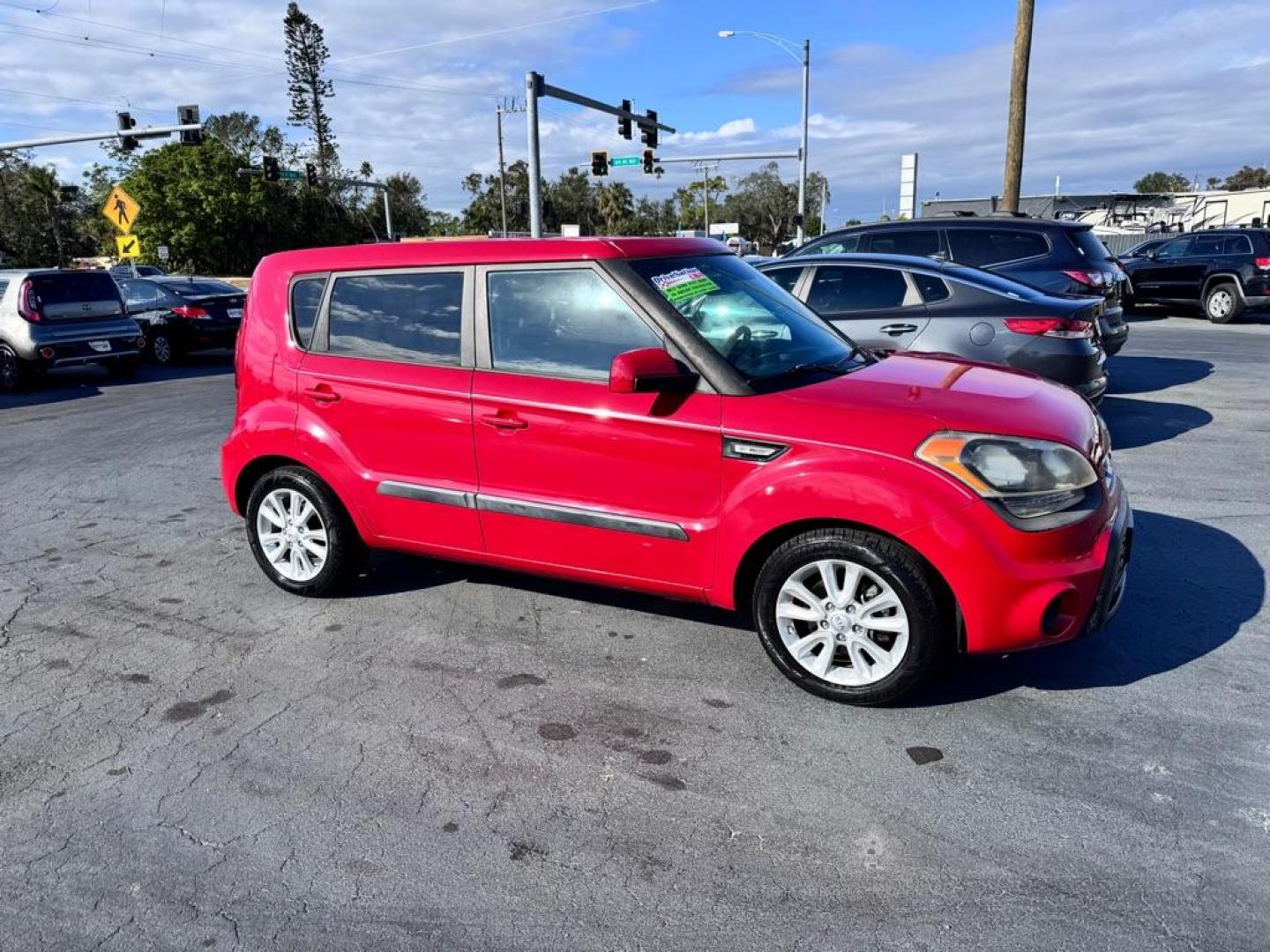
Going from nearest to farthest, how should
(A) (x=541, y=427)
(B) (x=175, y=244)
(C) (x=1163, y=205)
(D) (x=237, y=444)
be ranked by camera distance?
(A) (x=541, y=427)
(D) (x=237, y=444)
(C) (x=1163, y=205)
(B) (x=175, y=244)

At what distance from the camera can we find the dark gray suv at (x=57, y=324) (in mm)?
13211

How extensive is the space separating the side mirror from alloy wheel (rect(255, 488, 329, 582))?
79.4 inches

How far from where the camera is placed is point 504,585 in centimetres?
506

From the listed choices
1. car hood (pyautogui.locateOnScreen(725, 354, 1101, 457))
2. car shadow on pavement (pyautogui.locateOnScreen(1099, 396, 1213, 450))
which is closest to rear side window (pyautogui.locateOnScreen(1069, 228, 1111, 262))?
car shadow on pavement (pyautogui.locateOnScreen(1099, 396, 1213, 450))

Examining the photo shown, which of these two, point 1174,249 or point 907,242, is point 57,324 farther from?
point 1174,249

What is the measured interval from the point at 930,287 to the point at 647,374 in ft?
15.8

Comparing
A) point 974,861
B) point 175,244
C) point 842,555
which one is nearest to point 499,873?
point 974,861

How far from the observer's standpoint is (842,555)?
3.48 metres

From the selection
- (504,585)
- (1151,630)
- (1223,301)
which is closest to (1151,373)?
(1223,301)

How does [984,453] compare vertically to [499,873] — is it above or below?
above

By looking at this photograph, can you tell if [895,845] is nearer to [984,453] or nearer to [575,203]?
[984,453]

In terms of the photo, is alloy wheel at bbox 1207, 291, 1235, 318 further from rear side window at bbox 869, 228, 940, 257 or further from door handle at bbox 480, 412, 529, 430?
door handle at bbox 480, 412, 529, 430

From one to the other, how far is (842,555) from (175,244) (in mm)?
56390

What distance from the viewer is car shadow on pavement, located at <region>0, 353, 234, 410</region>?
514 inches
